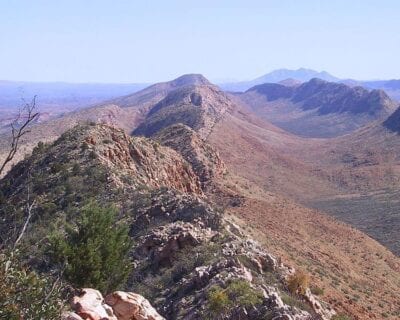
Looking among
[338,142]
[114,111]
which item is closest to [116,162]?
[338,142]

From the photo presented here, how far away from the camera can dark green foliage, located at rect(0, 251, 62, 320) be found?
31.1 ft

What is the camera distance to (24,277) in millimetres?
10461

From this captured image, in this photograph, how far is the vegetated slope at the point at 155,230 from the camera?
53.2 feet

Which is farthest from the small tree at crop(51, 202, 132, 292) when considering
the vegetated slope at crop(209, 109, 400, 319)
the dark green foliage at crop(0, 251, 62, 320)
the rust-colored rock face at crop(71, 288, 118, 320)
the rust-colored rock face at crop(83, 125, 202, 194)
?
the rust-colored rock face at crop(83, 125, 202, 194)

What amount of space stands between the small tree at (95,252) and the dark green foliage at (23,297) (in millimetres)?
5101

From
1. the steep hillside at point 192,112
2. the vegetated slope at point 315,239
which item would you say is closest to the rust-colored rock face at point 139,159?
the vegetated slope at point 315,239

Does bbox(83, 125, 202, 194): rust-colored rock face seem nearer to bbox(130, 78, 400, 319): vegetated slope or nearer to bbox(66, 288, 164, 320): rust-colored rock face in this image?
bbox(130, 78, 400, 319): vegetated slope

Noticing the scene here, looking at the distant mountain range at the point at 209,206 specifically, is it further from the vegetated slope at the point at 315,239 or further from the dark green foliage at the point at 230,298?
the dark green foliage at the point at 230,298

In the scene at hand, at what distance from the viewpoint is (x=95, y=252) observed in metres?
16.6

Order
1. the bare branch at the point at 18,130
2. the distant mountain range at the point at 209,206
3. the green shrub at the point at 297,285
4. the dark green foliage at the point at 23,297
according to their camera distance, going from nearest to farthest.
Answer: the dark green foliage at the point at 23,297 → the bare branch at the point at 18,130 → the green shrub at the point at 297,285 → the distant mountain range at the point at 209,206

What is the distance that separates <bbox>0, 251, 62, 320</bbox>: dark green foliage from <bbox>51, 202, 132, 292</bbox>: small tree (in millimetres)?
5101

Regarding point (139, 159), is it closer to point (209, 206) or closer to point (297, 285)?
point (209, 206)

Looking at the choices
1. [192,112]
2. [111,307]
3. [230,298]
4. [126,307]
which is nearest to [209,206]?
[230,298]

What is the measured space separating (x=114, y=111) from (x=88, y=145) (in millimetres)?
101925
